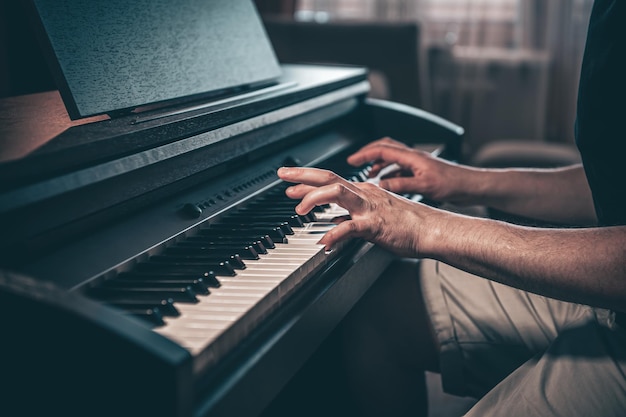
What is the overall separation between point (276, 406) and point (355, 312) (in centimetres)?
31

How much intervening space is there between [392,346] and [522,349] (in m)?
0.30

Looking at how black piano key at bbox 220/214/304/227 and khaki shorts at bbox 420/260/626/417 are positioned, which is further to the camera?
black piano key at bbox 220/214/304/227

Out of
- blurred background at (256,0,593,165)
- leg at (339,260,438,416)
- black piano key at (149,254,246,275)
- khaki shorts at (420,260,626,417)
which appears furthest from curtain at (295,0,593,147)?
black piano key at (149,254,246,275)

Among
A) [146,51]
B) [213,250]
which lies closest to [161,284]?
[213,250]

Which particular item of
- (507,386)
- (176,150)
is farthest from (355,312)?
(176,150)

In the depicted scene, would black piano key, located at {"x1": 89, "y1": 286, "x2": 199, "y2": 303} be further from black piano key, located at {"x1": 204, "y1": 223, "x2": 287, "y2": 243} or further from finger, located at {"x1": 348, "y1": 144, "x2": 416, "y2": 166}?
finger, located at {"x1": 348, "y1": 144, "x2": 416, "y2": 166}

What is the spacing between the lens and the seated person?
1.02 m

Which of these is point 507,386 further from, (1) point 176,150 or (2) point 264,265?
(1) point 176,150

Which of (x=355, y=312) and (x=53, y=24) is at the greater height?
(x=53, y=24)

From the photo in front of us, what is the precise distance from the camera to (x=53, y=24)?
98cm

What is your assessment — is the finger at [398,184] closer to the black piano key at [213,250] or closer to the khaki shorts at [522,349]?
the khaki shorts at [522,349]

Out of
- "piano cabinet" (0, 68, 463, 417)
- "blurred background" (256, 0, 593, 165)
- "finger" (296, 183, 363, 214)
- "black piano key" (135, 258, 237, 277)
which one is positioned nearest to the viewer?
"piano cabinet" (0, 68, 463, 417)

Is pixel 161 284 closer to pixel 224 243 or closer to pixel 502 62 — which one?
pixel 224 243

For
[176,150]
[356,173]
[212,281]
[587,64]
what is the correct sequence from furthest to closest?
[356,173]
[587,64]
[176,150]
[212,281]
